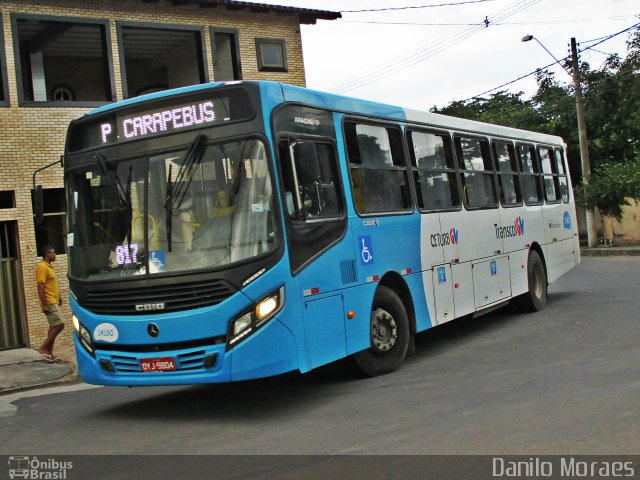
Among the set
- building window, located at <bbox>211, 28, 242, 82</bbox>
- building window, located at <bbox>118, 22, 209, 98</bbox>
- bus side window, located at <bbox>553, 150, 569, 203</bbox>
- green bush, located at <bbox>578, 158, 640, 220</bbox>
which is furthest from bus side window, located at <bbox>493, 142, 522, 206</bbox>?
green bush, located at <bbox>578, 158, 640, 220</bbox>

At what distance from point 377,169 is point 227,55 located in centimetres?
1068

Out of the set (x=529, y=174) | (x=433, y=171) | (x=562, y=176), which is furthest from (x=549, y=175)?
(x=433, y=171)

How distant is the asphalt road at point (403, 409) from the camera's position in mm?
6023

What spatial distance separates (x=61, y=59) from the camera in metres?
18.6

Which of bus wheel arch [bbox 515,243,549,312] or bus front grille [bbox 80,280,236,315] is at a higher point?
bus front grille [bbox 80,280,236,315]

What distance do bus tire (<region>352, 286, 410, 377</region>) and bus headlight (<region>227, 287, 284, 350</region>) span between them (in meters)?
1.86

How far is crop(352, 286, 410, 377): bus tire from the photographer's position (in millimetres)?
8797

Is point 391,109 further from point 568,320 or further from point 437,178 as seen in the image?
point 568,320

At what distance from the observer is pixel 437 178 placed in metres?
10.8

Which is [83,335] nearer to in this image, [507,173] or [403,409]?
[403,409]

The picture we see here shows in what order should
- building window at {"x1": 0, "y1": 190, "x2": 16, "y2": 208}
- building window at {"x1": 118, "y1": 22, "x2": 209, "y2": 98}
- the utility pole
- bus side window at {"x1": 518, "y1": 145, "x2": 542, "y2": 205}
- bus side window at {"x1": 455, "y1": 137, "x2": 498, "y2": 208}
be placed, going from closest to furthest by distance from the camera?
bus side window at {"x1": 455, "y1": 137, "x2": 498, "y2": 208}
bus side window at {"x1": 518, "y1": 145, "x2": 542, "y2": 205}
building window at {"x1": 0, "y1": 190, "x2": 16, "y2": 208}
building window at {"x1": 118, "y1": 22, "x2": 209, "y2": 98}
the utility pole

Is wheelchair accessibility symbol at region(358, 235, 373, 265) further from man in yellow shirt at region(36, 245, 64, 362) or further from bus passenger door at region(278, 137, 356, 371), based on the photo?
man in yellow shirt at region(36, 245, 64, 362)
